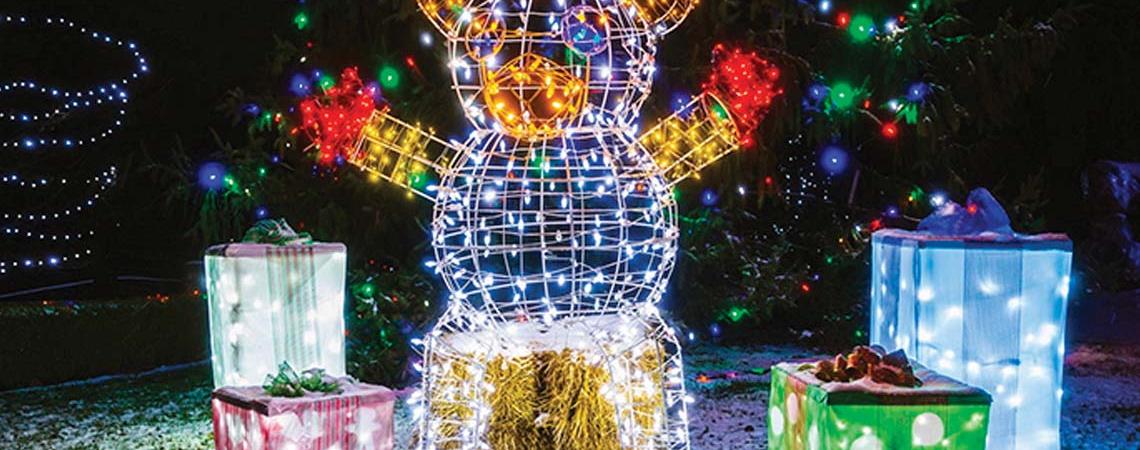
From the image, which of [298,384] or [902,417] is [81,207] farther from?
[902,417]

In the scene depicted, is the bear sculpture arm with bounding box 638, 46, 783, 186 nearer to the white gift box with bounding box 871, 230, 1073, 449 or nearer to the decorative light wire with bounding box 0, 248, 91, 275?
the white gift box with bounding box 871, 230, 1073, 449

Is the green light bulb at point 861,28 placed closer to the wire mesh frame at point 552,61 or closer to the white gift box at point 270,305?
the wire mesh frame at point 552,61

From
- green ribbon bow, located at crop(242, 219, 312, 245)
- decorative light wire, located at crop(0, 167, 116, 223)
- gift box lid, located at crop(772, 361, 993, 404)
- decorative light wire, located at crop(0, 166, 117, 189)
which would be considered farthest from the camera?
decorative light wire, located at crop(0, 167, 116, 223)

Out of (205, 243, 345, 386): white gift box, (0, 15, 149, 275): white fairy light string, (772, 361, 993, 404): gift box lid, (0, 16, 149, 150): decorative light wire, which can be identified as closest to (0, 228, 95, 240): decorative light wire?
(0, 15, 149, 275): white fairy light string

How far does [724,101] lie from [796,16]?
171 inches

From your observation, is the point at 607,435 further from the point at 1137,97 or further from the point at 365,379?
the point at 1137,97

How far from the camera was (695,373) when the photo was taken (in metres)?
8.93

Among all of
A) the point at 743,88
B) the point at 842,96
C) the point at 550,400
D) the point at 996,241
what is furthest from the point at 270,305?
the point at 842,96

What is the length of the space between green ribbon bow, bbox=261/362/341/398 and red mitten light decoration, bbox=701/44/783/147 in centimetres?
199

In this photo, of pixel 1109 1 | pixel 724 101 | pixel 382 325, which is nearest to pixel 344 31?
pixel 382 325

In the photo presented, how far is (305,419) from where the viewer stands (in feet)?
14.3

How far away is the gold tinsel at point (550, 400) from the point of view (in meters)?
4.70

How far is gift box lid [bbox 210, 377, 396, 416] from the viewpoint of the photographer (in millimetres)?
4312

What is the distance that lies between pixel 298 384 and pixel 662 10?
214 centimetres
